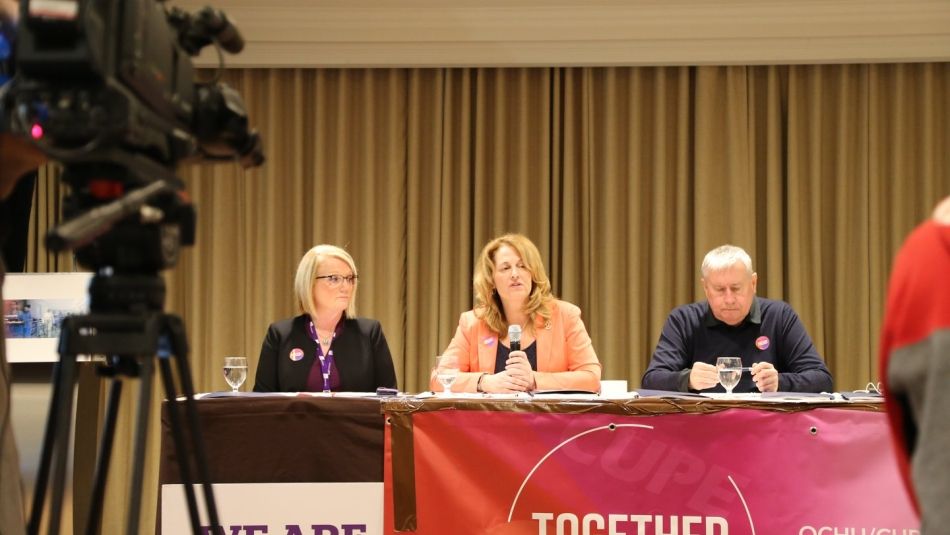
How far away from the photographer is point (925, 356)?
0.78m

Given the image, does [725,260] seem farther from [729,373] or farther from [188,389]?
[188,389]

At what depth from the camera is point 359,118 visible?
5.55 m

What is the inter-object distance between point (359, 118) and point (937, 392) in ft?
16.4

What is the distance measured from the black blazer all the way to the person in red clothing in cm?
287

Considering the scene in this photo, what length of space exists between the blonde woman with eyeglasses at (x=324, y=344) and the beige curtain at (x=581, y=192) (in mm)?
1750

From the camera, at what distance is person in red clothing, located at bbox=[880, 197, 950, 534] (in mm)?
766

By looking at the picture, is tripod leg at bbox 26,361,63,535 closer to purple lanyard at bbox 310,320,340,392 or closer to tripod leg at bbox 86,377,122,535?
tripod leg at bbox 86,377,122,535

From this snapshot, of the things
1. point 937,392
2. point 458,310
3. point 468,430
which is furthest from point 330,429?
point 458,310

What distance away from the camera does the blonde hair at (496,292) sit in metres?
3.63

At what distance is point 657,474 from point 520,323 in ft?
3.36

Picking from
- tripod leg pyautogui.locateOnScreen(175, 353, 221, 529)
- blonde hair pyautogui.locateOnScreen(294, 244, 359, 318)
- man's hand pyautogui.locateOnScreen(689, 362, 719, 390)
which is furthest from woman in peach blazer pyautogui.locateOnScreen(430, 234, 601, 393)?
tripod leg pyautogui.locateOnScreen(175, 353, 221, 529)

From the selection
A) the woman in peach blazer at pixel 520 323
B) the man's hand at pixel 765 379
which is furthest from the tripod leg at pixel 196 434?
the man's hand at pixel 765 379

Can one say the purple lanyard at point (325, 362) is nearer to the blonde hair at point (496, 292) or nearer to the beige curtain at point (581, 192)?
the blonde hair at point (496, 292)

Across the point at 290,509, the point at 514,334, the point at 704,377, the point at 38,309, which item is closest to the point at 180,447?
the point at 290,509
